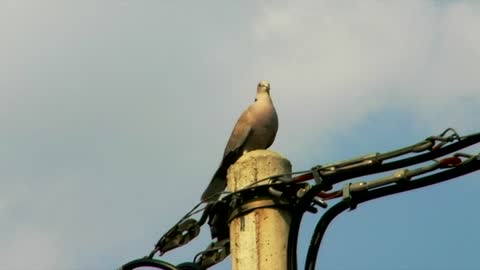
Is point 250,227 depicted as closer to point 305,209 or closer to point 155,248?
point 305,209

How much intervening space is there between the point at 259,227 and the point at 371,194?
521 millimetres

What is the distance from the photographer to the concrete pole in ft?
19.5

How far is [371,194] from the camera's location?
19.7ft

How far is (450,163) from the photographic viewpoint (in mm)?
5922

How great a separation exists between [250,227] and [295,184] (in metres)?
0.30

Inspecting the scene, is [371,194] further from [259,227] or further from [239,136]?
[239,136]

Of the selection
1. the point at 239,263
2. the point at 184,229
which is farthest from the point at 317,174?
the point at 184,229

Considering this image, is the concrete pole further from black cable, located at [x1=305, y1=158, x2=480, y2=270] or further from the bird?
the bird

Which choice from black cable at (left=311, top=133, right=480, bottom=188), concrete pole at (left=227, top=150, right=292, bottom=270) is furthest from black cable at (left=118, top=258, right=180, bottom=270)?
black cable at (left=311, top=133, right=480, bottom=188)

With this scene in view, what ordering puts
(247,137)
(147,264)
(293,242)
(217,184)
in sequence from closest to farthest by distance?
(293,242) → (147,264) → (217,184) → (247,137)

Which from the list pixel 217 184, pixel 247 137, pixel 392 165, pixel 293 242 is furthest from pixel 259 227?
pixel 247 137

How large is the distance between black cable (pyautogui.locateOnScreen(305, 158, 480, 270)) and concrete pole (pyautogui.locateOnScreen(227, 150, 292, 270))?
0.14 metres

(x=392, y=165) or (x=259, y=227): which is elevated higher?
(x=392, y=165)

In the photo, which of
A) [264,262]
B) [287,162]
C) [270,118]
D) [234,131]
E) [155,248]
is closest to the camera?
[264,262]
